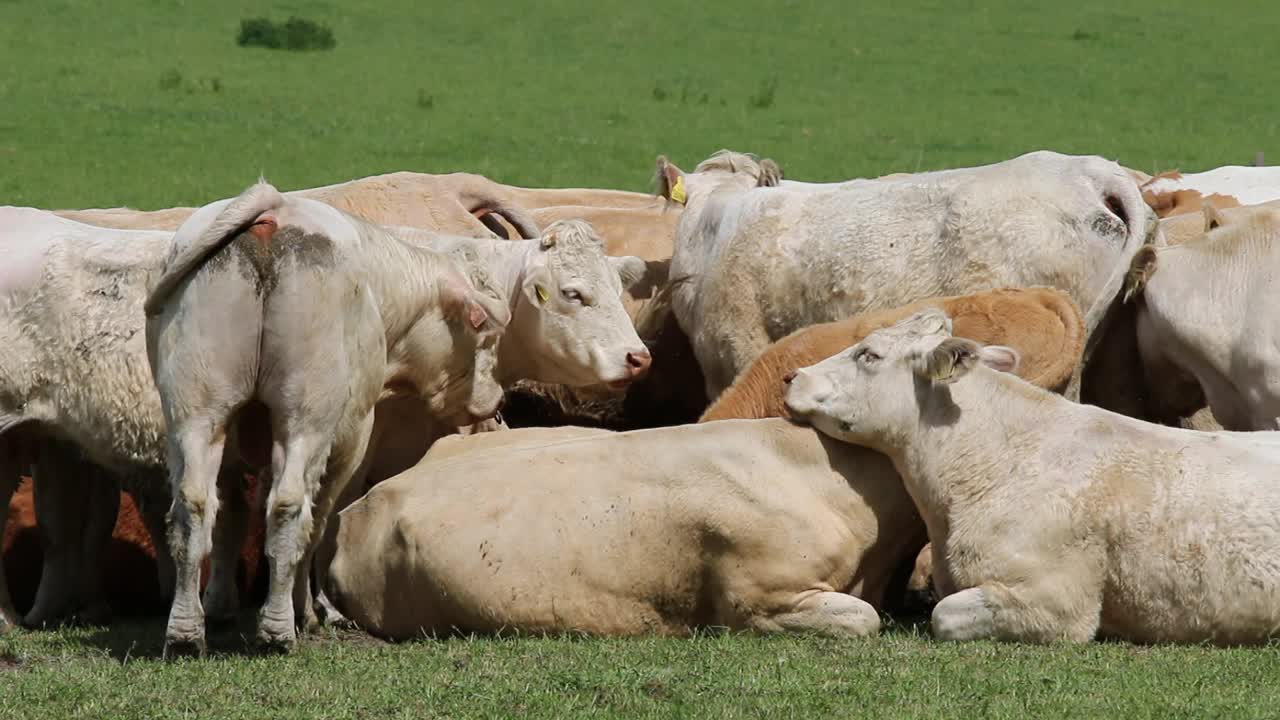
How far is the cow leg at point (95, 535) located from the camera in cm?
879

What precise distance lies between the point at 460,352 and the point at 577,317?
3.11 ft

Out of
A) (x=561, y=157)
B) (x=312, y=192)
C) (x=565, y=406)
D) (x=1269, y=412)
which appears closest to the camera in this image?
(x=1269, y=412)

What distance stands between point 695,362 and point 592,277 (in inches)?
76.4

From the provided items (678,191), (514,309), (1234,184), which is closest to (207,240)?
(514,309)

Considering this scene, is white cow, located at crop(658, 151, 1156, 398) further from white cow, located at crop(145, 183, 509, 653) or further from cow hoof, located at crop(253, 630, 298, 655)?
cow hoof, located at crop(253, 630, 298, 655)

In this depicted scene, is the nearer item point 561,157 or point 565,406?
point 565,406

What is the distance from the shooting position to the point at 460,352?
898 cm

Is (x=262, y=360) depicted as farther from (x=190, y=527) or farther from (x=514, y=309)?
(x=514, y=309)

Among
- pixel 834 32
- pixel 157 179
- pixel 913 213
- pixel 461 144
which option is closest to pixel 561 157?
pixel 461 144

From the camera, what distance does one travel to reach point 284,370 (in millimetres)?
7355

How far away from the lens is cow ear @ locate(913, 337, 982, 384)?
26.0 feet

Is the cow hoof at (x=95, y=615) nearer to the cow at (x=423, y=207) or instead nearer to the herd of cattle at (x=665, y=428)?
the herd of cattle at (x=665, y=428)

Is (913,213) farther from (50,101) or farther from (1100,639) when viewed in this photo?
(50,101)

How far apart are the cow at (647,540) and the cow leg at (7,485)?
1464 mm
